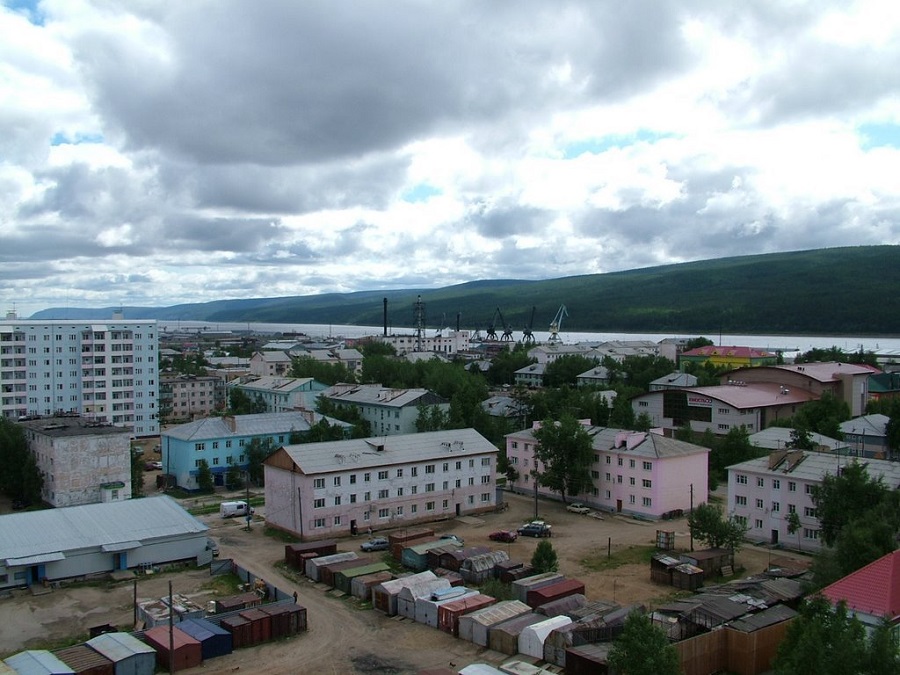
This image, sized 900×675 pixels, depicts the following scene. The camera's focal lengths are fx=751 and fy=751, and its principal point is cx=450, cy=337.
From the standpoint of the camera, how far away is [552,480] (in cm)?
3186

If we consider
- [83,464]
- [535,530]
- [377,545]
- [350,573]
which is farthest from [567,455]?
[83,464]

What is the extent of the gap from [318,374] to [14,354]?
2721cm

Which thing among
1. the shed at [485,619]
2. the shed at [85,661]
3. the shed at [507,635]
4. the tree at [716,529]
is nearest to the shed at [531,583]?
the shed at [485,619]

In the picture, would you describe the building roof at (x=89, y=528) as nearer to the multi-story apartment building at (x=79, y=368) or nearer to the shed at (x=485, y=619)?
the shed at (x=485, y=619)

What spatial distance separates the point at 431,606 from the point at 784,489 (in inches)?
562

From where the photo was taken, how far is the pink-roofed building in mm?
15242

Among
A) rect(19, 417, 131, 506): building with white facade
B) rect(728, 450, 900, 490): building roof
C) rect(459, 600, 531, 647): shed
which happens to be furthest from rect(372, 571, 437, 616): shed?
rect(19, 417, 131, 506): building with white facade

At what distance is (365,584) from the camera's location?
2106 centimetres

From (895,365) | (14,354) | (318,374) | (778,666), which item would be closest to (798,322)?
(895,365)

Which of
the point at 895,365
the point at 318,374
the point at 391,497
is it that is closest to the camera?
the point at 391,497

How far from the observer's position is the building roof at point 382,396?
154 feet

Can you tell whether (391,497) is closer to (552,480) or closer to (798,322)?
(552,480)

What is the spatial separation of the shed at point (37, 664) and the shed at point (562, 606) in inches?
418

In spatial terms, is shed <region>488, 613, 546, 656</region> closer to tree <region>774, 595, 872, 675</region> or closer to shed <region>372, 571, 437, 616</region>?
shed <region>372, 571, 437, 616</region>
